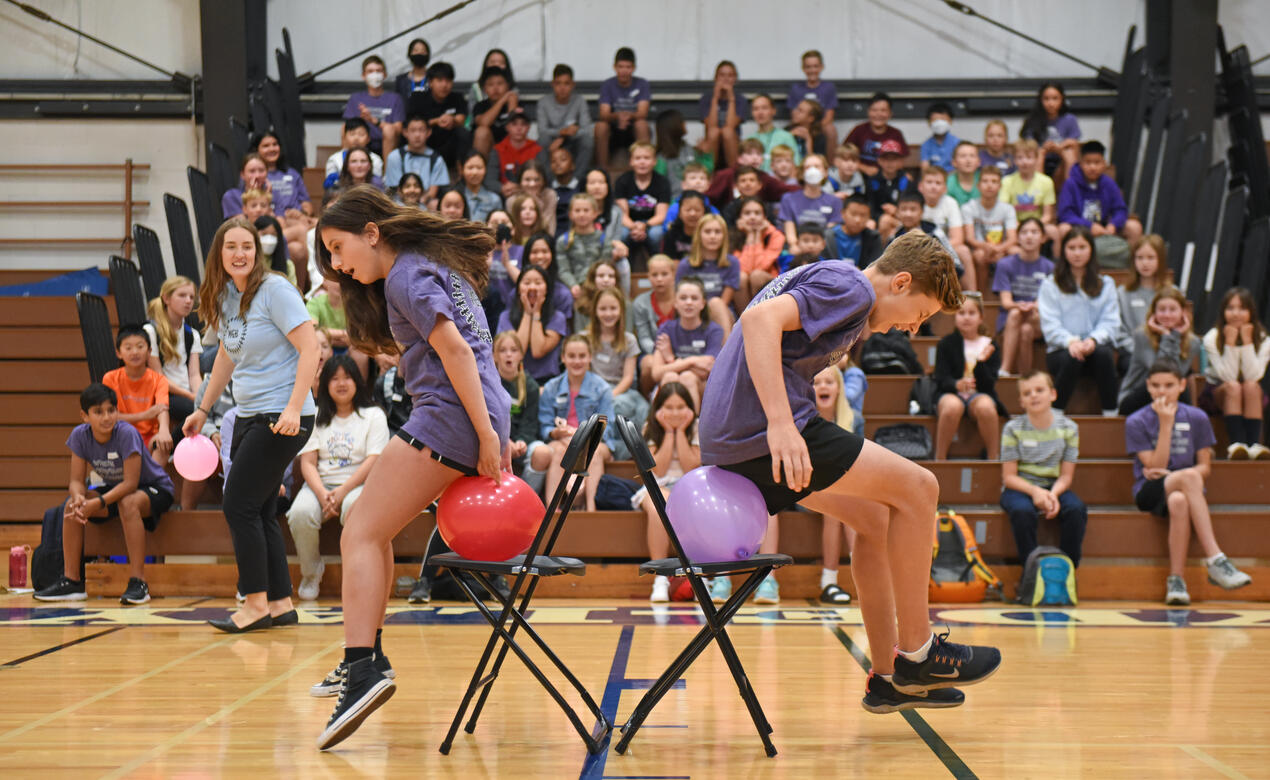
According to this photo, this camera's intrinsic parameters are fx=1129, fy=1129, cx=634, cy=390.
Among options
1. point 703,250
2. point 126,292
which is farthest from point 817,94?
point 126,292

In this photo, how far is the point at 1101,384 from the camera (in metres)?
7.14

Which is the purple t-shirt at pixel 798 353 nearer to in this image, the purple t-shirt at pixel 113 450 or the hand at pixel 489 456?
the hand at pixel 489 456

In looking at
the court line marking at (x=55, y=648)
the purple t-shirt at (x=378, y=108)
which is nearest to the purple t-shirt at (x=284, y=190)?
the purple t-shirt at (x=378, y=108)

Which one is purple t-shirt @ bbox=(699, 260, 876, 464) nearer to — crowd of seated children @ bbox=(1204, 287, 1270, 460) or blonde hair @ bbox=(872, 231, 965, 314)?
blonde hair @ bbox=(872, 231, 965, 314)

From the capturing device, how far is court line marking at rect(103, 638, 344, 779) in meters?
2.67

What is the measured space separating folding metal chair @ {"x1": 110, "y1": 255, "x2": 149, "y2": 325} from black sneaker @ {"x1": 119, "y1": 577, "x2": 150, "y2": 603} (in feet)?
7.68

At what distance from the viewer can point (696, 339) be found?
7035 mm

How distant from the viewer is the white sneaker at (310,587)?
19.7ft

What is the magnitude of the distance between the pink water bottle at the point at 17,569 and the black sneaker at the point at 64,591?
457 millimetres

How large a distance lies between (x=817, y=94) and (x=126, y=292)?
603 cm

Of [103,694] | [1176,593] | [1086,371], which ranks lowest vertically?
[1176,593]

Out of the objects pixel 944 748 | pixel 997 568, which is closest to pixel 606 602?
pixel 997 568

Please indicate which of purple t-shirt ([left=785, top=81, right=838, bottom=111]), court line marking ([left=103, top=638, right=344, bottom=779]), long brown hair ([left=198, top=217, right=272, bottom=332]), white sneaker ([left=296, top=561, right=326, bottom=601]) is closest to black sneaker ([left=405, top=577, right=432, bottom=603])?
white sneaker ([left=296, top=561, right=326, bottom=601])

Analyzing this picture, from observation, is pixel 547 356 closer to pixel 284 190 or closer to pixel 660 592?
pixel 660 592
